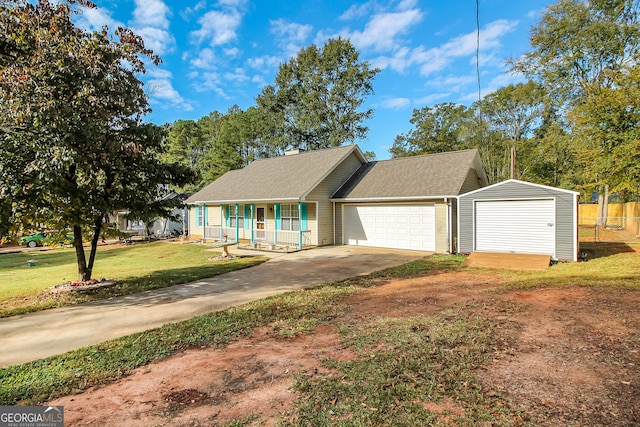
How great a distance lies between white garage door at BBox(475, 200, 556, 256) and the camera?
11.8m

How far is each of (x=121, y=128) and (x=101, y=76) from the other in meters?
1.27

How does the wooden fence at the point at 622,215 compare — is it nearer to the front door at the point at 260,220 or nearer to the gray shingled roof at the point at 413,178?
the gray shingled roof at the point at 413,178

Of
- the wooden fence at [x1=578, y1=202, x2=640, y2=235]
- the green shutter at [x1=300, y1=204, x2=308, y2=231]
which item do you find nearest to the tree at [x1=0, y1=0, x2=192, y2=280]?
the green shutter at [x1=300, y1=204, x2=308, y2=231]

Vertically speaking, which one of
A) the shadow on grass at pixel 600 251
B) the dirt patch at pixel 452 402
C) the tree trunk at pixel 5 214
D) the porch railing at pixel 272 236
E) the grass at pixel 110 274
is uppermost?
the tree trunk at pixel 5 214

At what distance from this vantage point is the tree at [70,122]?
6582mm

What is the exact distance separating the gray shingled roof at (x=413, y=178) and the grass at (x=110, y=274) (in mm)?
6627

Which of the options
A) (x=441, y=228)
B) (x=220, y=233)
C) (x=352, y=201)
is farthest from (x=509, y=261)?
(x=220, y=233)

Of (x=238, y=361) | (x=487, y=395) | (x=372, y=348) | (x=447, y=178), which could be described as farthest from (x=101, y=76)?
(x=447, y=178)

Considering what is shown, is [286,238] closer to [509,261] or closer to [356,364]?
[509,261]

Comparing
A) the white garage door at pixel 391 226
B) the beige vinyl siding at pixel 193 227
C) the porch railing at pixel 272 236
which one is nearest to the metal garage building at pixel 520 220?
the white garage door at pixel 391 226

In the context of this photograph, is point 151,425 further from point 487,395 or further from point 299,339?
point 487,395

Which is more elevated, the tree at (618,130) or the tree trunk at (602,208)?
the tree at (618,130)

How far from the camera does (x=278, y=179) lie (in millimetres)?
19312

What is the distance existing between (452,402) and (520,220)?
444 inches
